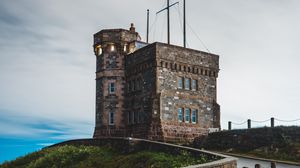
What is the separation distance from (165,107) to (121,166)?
12.3m

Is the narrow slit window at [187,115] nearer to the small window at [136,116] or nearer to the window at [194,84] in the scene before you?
the window at [194,84]

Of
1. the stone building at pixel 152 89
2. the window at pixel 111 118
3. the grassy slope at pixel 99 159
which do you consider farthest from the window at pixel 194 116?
the grassy slope at pixel 99 159

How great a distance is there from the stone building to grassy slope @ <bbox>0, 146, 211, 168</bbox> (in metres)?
6.97

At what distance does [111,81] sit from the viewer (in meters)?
40.1

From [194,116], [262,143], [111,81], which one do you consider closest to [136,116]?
[111,81]

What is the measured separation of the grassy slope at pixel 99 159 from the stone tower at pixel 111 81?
684 cm

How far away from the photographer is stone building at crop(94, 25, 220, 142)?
36.2 m

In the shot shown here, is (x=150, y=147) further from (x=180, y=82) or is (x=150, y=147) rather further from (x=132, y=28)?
(x=132, y=28)

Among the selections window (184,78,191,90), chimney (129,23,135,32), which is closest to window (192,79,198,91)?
window (184,78,191,90)

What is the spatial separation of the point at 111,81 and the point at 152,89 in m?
5.38

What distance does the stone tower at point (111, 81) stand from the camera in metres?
39.4

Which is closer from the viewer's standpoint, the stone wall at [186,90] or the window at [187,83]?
the stone wall at [186,90]

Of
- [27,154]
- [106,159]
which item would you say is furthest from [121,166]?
[27,154]

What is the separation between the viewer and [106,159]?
27.1m
